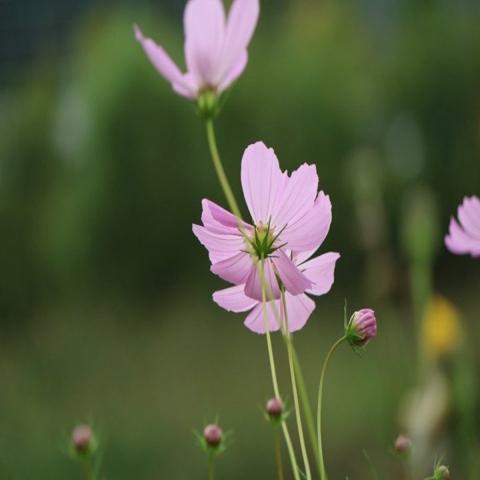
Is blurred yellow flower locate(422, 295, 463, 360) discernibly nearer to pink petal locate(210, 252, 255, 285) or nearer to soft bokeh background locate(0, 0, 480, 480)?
pink petal locate(210, 252, 255, 285)

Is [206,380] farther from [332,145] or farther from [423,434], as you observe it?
[423,434]

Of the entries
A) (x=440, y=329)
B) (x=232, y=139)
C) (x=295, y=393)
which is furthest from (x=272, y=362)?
(x=232, y=139)

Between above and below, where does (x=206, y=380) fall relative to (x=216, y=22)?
below

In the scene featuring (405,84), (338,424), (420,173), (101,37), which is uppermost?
(101,37)

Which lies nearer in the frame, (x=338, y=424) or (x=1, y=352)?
(x=338, y=424)

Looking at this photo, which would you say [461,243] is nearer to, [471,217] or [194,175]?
[471,217]

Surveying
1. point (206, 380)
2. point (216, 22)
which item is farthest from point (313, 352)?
point (216, 22)
